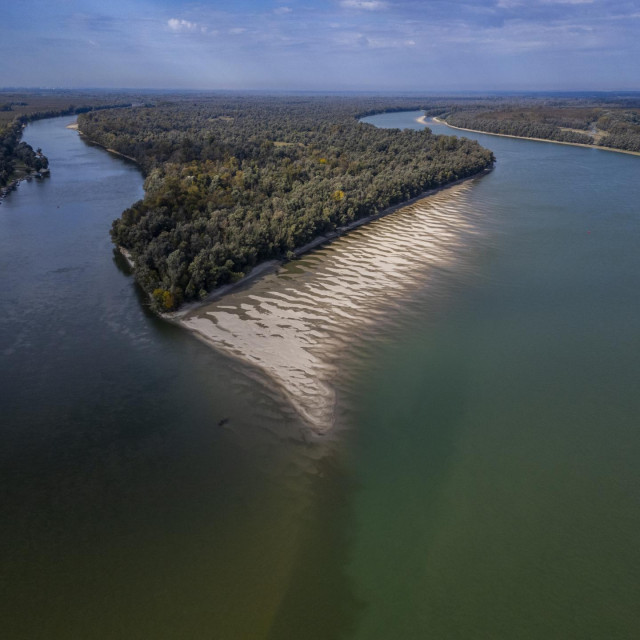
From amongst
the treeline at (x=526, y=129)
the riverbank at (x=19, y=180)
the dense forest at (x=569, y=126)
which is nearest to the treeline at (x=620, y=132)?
the dense forest at (x=569, y=126)

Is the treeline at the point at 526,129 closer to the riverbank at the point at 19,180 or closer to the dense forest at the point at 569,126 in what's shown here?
the dense forest at the point at 569,126

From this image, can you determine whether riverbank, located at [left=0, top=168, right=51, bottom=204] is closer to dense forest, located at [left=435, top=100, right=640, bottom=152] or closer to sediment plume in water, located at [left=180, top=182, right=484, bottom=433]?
sediment plume in water, located at [left=180, top=182, right=484, bottom=433]

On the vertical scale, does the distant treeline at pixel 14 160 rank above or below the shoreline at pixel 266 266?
above

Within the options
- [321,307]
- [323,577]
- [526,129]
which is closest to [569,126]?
[526,129]

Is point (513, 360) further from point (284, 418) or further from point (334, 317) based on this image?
point (284, 418)

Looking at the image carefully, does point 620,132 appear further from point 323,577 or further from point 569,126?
point 323,577

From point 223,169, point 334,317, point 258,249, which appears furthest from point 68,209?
point 334,317
